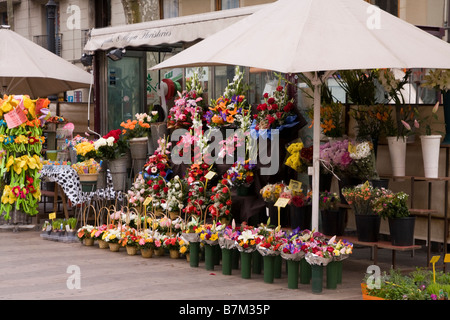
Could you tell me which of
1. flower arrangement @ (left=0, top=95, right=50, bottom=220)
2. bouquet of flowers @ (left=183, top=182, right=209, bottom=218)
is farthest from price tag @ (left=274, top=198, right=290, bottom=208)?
flower arrangement @ (left=0, top=95, right=50, bottom=220)

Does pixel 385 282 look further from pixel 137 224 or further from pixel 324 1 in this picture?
pixel 137 224

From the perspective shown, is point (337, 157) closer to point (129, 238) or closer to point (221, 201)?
point (221, 201)

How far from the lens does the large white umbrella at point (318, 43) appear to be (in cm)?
655

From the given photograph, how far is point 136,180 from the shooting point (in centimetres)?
1086

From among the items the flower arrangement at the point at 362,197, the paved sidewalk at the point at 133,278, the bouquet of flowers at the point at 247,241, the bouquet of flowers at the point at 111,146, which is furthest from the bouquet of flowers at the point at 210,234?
the bouquet of flowers at the point at 111,146

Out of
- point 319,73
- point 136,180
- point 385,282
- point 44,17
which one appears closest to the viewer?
point 385,282

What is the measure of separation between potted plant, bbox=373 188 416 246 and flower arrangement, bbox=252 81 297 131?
1938 millimetres

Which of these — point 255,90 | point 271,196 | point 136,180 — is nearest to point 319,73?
point 271,196

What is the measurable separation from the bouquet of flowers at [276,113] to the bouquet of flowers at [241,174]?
1.29 ft

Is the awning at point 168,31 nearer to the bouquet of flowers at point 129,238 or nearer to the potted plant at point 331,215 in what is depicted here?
the potted plant at point 331,215

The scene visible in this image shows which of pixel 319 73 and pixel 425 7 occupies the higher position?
pixel 425 7

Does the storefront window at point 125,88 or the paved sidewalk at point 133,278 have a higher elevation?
the storefront window at point 125,88

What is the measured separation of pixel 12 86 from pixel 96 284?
22.5 feet

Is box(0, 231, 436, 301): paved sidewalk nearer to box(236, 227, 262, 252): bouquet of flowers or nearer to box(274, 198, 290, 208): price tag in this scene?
box(236, 227, 262, 252): bouquet of flowers
